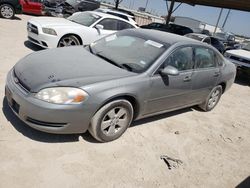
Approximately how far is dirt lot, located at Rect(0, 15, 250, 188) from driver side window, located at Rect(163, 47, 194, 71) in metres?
1.10

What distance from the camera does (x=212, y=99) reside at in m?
5.94

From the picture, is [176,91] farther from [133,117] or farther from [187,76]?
[133,117]

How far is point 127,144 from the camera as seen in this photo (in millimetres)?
3926

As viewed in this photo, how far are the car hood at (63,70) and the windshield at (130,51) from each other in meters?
0.17

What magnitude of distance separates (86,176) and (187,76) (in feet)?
8.10

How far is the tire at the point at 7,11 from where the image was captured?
12711mm

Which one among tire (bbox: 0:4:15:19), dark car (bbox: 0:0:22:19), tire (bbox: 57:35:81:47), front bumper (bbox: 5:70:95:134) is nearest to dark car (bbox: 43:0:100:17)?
dark car (bbox: 0:0:22:19)

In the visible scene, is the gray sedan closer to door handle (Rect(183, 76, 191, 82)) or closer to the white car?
door handle (Rect(183, 76, 191, 82))

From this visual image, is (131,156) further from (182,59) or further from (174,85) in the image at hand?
(182,59)

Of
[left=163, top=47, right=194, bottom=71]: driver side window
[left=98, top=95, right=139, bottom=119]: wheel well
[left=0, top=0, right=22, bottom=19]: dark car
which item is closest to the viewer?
[left=98, top=95, right=139, bottom=119]: wheel well

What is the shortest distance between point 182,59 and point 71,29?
434 centimetres

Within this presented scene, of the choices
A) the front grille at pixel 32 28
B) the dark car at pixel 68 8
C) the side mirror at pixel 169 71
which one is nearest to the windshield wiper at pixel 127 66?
the side mirror at pixel 169 71

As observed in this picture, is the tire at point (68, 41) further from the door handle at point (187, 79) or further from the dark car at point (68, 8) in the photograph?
the dark car at point (68, 8)

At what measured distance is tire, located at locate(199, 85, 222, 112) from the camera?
5746 millimetres
